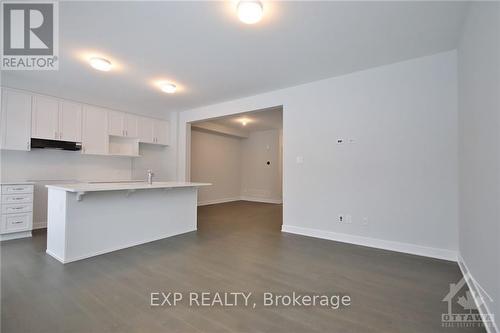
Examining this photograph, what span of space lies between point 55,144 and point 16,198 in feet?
3.53

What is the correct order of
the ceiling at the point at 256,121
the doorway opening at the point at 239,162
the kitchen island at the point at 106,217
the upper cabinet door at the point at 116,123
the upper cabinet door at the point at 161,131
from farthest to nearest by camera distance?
the doorway opening at the point at 239,162 < the ceiling at the point at 256,121 < the upper cabinet door at the point at 161,131 < the upper cabinet door at the point at 116,123 < the kitchen island at the point at 106,217

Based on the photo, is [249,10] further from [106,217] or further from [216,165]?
[216,165]

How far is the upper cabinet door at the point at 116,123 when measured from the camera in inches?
197

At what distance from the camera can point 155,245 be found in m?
3.38

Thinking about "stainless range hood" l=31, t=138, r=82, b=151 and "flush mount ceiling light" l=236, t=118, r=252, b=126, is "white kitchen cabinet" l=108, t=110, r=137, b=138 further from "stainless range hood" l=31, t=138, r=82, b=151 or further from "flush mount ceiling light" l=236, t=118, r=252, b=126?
"flush mount ceiling light" l=236, t=118, r=252, b=126

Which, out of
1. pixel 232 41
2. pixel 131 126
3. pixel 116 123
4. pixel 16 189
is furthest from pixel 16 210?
pixel 232 41

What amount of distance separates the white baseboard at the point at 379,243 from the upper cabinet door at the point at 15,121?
4.86m

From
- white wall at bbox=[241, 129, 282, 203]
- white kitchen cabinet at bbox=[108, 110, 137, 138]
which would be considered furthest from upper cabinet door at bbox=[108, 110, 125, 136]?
white wall at bbox=[241, 129, 282, 203]

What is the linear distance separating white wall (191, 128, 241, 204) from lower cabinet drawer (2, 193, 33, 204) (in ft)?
12.9

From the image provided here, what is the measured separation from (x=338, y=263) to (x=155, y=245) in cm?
260

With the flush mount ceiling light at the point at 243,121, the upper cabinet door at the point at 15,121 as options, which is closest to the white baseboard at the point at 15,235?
the upper cabinet door at the point at 15,121

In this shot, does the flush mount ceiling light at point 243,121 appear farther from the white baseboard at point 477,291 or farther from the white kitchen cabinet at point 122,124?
the white baseboard at point 477,291

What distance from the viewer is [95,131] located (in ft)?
15.6

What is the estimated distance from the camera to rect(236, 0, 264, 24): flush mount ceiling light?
204 cm
